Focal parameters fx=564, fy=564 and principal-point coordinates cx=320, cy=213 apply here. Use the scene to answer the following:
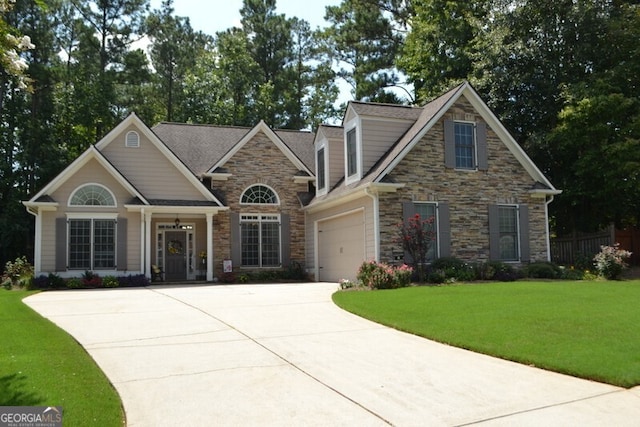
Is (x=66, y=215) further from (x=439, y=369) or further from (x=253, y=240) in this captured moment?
(x=439, y=369)

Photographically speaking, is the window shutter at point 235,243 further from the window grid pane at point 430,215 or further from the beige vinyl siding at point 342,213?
the window grid pane at point 430,215

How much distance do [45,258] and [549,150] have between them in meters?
20.4

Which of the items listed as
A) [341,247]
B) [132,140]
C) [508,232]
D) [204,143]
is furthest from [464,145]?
[132,140]

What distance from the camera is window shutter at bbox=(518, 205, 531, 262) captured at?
19.2 metres

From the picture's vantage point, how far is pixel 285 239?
→ 73.8 feet

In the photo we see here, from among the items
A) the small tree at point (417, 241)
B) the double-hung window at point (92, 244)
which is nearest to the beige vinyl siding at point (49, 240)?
the double-hung window at point (92, 244)

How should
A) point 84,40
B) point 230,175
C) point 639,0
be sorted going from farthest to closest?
point 84,40, point 639,0, point 230,175

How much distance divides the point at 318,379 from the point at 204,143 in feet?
64.2

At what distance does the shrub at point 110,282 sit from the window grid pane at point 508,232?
13.1 metres

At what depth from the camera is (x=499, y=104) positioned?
25.2 m

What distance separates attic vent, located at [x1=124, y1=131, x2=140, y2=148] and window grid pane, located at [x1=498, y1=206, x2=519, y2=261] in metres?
13.3

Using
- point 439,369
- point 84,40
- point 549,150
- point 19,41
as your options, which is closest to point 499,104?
point 549,150

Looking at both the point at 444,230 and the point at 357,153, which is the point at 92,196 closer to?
the point at 357,153

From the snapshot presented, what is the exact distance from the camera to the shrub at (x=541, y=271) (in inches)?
719
